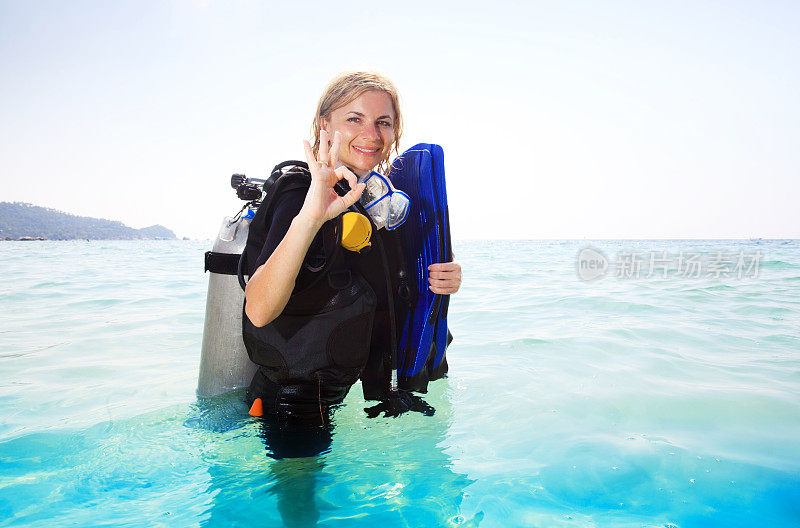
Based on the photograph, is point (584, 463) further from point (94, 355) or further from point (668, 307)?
point (668, 307)

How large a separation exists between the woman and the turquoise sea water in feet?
1.46

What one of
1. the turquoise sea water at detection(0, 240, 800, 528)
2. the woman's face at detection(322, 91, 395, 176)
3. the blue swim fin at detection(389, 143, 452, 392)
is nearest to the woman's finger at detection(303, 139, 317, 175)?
the woman's face at detection(322, 91, 395, 176)

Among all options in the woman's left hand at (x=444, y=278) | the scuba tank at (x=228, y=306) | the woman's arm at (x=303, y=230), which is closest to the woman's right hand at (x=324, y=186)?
the woman's arm at (x=303, y=230)

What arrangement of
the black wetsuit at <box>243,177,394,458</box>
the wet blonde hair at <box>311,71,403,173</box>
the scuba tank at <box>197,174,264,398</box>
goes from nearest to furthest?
the black wetsuit at <box>243,177,394,458</box> → the wet blonde hair at <box>311,71,403,173</box> → the scuba tank at <box>197,174,264,398</box>

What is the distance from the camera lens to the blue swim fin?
7.66ft

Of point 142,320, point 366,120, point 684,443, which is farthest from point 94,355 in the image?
point 684,443

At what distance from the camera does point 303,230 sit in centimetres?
142

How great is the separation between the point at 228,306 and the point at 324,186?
122 cm

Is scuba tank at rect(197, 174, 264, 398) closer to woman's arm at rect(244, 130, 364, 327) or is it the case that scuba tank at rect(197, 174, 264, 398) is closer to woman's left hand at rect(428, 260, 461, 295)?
woman's arm at rect(244, 130, 364, 327)

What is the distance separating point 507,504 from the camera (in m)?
2.06

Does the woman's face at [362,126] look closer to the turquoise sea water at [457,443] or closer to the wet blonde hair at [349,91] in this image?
the wet blonde hair at [349,91]

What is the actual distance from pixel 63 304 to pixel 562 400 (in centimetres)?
821

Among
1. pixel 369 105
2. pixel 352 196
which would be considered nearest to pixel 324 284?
pixel 352 196

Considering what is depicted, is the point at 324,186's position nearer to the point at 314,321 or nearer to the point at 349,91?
the point at 314,321
